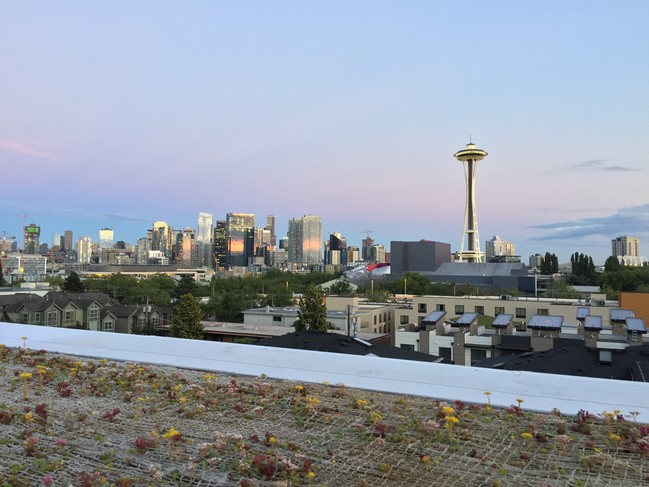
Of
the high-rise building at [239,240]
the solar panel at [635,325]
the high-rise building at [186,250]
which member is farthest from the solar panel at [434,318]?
the high-rise building at [186,250]

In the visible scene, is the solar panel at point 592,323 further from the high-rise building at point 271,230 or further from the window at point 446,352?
the high-rise building at point 271,230

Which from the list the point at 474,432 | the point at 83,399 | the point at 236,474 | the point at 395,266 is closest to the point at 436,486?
the point at 474,432

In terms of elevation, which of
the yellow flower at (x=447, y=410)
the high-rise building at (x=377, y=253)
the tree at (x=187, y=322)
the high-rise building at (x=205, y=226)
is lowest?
the tree at (x=187, y=322)

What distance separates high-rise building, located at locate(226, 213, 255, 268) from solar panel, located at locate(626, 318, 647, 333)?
79.1 metres

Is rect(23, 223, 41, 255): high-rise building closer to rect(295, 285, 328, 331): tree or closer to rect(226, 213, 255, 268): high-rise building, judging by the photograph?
rect(226, 213, 255, 268): high-rise building

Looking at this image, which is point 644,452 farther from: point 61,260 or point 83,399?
point 61,260

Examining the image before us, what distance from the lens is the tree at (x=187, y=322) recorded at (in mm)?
13461

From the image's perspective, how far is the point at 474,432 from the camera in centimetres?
159

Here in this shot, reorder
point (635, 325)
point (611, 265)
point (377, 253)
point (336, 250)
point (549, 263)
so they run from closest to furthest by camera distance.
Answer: point (635, 325), point (611, 265), point (549, 263), point (336, 250), point (377, 253)

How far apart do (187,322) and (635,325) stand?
420 inches

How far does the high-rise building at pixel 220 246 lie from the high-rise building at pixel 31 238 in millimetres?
28267

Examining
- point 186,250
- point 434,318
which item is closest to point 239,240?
point 186,250

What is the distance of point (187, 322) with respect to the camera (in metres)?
13.6

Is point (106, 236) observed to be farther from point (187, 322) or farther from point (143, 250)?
point (187, 322)
